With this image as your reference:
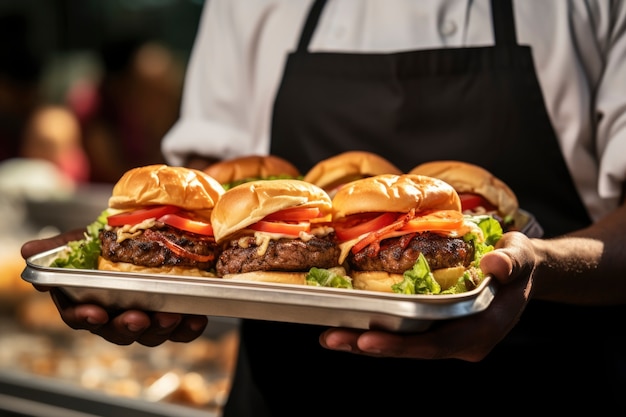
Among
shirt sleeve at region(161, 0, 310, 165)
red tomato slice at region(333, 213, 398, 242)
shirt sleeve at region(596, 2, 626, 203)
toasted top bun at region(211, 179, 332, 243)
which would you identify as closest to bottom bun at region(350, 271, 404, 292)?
red tomato slice at region(333, 213, 398, 242)

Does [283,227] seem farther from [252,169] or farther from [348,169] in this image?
[252,169]

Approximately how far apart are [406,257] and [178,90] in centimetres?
608

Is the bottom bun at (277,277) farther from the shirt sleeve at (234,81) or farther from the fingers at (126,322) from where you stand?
the shirt sleeve at (234,81)

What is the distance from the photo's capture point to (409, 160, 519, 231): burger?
249cm

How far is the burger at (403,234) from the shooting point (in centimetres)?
199

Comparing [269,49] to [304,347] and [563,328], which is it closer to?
[304,347]

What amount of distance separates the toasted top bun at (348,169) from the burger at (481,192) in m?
0.20

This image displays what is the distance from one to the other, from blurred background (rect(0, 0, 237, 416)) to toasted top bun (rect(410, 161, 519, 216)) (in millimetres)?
1872

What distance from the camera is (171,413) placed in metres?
3.35

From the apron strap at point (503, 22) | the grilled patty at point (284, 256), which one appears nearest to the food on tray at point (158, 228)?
the grilled patty at point (284, 256)

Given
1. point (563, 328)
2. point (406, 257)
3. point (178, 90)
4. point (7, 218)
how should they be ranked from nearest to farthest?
point (406, 257), point (563, 328), point (7, 218), point (178, 90)

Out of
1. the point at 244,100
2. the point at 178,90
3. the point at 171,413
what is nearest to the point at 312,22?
the point at 244,100

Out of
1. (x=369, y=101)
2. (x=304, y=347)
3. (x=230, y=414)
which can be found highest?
(x=369, y=101)

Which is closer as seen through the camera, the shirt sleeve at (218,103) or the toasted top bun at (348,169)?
the toasted top bun at (348,169)
